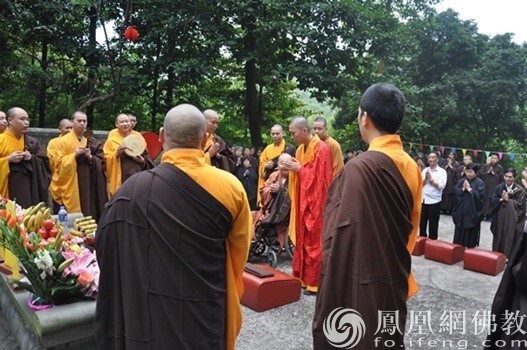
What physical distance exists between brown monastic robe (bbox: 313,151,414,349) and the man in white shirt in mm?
5511

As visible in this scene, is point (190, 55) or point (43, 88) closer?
point (43, 88)

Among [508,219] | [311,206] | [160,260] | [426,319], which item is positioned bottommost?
[426,319]

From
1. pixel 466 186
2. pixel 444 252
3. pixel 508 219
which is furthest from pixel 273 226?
pixel 466 186

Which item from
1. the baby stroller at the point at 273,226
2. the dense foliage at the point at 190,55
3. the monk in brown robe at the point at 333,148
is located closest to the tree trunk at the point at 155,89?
the dense foliage at the point at 190,55

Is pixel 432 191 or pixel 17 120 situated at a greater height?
pixel 17 120

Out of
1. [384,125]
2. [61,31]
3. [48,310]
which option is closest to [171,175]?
[384,125]

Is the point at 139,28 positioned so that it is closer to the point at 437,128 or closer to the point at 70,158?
the point at 70,158

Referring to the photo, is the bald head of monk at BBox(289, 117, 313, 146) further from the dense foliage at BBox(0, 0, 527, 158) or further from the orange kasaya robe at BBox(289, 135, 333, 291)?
the dense foliage at BBox(0, 0, 527, 158)

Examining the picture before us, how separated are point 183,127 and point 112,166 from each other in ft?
15.2

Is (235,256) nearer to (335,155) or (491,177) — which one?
(335,155)

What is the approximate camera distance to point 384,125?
2.21 m

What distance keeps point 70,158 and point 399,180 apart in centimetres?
522

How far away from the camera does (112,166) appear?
6375mm

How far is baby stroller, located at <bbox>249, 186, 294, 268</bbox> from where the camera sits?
555cm
